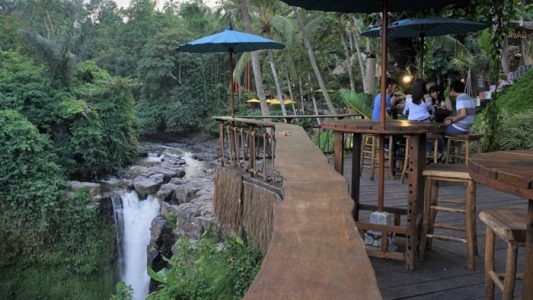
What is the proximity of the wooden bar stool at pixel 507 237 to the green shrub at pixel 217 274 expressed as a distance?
2.82 meters

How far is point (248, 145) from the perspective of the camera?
20.2 ft

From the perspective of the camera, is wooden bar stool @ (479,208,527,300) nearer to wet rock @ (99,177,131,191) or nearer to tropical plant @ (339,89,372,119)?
tropical plant @ (339,89,372,119)

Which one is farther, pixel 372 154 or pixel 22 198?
pixel 22 198

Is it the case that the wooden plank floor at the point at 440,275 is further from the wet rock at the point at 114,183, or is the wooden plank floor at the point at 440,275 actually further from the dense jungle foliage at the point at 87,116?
the wet rock at the point at 114,183

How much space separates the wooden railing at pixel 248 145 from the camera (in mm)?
5730

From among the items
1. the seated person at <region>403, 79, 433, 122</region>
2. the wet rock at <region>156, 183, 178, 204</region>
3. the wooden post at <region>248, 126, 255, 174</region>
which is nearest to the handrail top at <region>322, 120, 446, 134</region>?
the wooden post at <region>248, 126, 255, 174</region>

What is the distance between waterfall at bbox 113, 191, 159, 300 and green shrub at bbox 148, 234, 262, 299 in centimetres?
839

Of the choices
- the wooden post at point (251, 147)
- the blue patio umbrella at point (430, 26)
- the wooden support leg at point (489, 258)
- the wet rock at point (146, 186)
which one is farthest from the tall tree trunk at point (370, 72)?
the wooden support leg at point (489, 258)

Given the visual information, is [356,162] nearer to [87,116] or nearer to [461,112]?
[461,112]

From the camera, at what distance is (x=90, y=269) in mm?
13688

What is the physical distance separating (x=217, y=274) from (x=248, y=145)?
170cm

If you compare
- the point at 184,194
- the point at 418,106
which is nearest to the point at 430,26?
the point at 418,106

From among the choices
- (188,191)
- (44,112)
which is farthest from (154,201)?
(44,112)

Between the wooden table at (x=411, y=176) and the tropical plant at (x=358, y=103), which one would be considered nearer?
the wooden table at (x=411, y=176)
